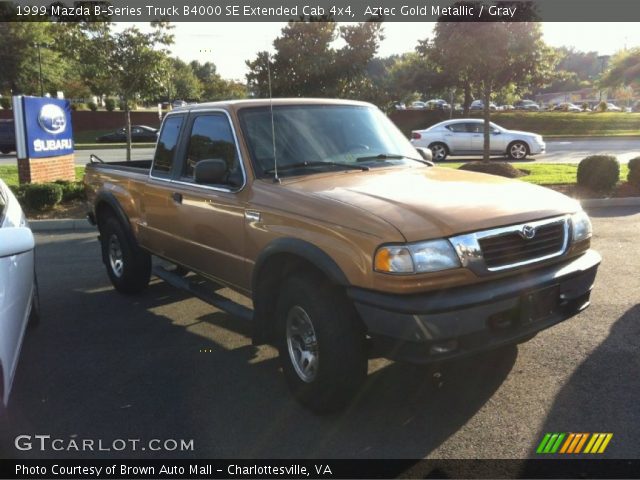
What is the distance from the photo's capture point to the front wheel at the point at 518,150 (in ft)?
69.6

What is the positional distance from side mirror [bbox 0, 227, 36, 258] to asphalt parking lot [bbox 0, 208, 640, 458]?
121 cm

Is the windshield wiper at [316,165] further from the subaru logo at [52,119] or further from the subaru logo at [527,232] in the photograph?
the subaru logo at [52,119]

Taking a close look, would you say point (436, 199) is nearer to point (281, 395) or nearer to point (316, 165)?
point (316, 165)

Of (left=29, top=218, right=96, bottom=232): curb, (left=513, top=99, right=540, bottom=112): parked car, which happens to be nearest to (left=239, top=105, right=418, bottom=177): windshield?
(left=29, top=218, right=96, bottom=232): curb

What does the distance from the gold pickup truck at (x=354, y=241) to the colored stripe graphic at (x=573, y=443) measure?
61 cm

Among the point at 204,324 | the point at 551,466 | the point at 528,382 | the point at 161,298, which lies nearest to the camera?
the point at 551,466

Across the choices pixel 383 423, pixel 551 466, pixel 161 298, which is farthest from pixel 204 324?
pixel 551 466

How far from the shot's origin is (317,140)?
4520 millimetres

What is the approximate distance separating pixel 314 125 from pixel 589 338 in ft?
9.17

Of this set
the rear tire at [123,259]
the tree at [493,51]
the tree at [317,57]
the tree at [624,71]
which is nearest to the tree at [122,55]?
the tree at [317,57]

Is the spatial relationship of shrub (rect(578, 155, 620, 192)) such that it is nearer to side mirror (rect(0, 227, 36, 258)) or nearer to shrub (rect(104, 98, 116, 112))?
side mirror (rect(0, 227, 36, 258))

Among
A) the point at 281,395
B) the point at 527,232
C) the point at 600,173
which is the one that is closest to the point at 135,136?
the point at 600,173

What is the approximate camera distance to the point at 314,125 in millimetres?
4578

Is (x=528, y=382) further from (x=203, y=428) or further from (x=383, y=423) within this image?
(x=203, y=428)
